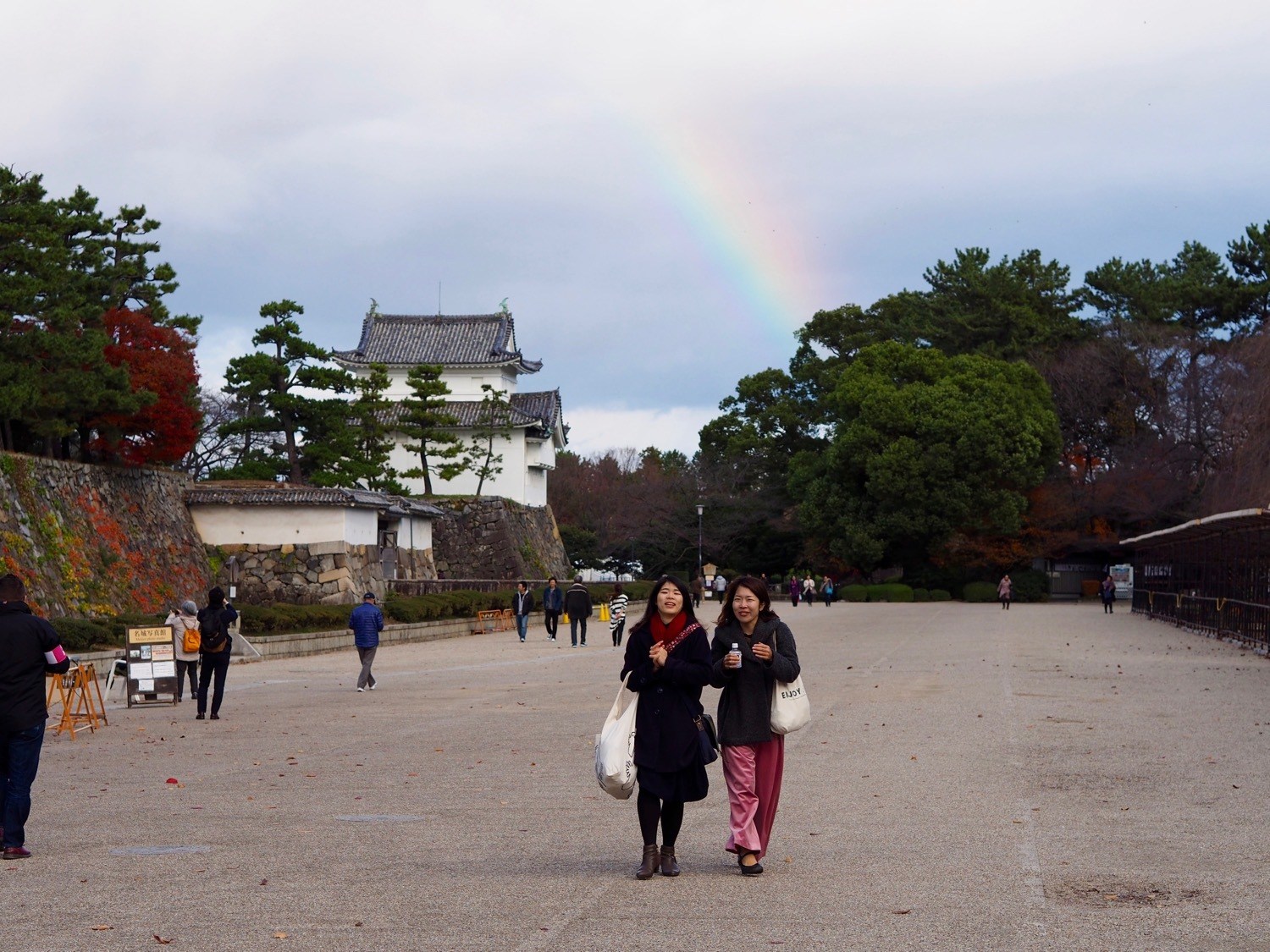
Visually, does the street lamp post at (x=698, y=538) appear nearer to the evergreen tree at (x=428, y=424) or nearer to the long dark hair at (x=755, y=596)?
the evergreen tree at (x=428, y=424)

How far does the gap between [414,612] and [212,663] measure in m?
21.2

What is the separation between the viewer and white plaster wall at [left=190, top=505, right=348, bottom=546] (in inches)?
1657

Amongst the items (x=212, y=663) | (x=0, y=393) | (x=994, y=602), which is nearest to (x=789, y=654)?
(x=212, y=663)

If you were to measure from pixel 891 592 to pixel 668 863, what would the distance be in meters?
64.5

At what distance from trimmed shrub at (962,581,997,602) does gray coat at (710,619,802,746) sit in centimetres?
6547

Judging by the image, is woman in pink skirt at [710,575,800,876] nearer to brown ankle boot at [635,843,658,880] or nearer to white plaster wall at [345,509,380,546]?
brown ankle boot at [635,843,658,880]

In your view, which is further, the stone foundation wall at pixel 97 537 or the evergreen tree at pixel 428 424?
the evergreen tree at pixel 428 424

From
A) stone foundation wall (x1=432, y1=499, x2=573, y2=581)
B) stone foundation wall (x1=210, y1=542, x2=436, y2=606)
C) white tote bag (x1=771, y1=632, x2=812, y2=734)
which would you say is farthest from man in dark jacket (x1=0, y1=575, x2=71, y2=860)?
stone foundation wall (x1=432, y1=499, x2=573, y2=581)

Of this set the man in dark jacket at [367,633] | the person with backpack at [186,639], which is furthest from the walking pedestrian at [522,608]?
the person with backpack at [186,639]

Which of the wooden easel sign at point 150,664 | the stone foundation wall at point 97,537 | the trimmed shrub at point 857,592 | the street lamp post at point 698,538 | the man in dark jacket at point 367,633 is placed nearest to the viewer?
the wooden easel sign at point 150,664

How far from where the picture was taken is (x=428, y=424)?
60688 mm

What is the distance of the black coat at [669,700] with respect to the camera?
756 cm

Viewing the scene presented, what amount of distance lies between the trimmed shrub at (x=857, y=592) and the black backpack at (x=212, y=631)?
5670 cm

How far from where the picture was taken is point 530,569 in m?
65.9
